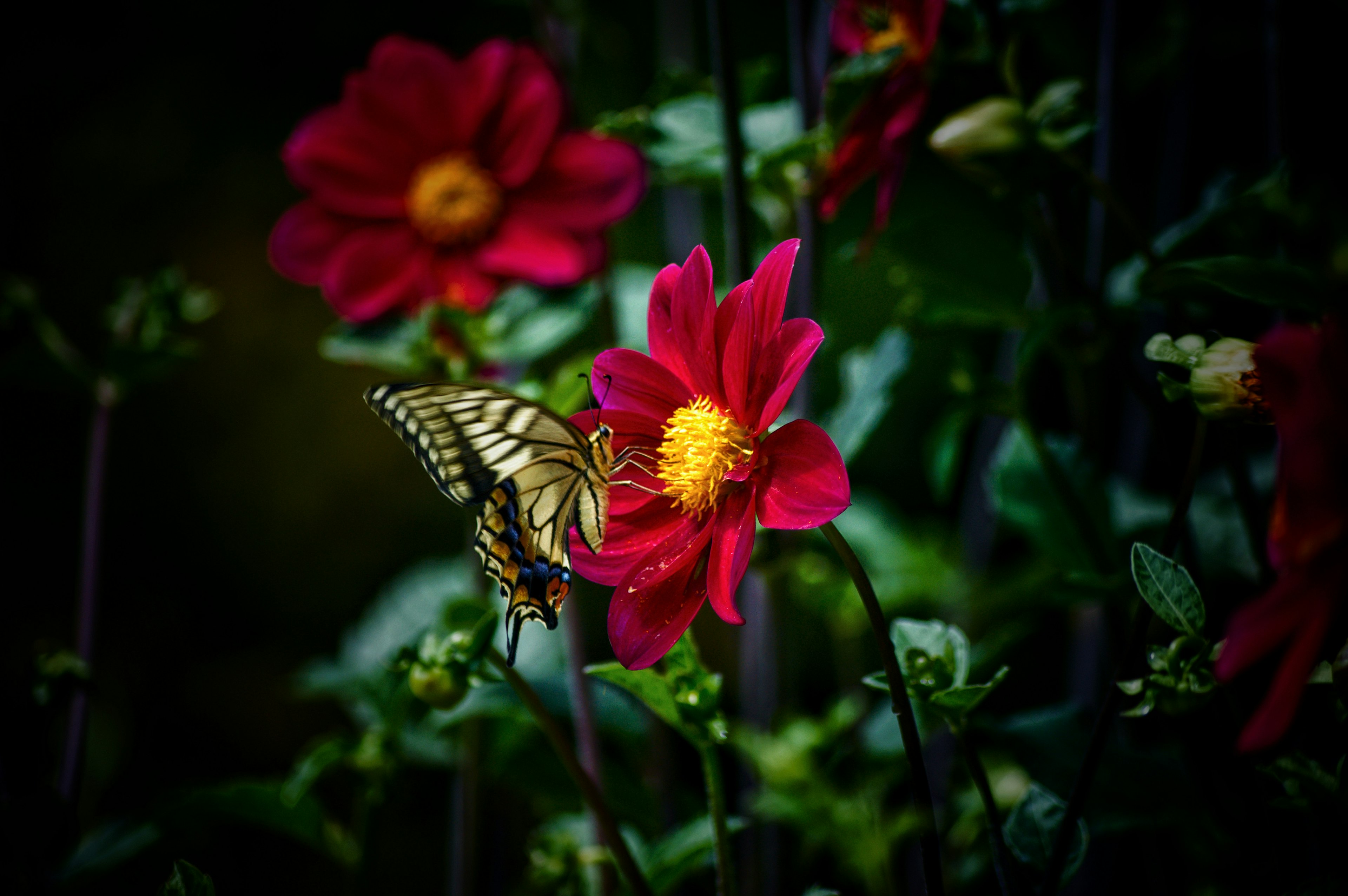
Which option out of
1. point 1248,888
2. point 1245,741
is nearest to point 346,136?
point 1245,741

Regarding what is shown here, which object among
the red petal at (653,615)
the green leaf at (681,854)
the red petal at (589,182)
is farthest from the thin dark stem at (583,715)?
the red petal at (589,182)

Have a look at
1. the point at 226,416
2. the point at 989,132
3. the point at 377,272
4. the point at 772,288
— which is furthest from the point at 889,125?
the point at 226,416

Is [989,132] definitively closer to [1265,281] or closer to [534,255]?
[1265,281]

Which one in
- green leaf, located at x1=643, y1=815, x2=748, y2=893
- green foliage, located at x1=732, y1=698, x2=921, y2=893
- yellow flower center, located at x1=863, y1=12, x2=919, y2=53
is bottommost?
green foliage, located at x1=732, y1=698, x2=921, y2=893

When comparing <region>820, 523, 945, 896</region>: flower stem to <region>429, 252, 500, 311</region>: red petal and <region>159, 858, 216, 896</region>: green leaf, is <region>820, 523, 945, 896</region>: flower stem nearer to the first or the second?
<region>159, 858, 216, 896</region>: green leaf

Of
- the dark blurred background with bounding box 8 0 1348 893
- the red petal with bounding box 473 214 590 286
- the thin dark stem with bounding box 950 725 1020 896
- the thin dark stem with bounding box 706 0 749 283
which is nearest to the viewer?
the thin dark stem with bounding box 950 725 1020 896

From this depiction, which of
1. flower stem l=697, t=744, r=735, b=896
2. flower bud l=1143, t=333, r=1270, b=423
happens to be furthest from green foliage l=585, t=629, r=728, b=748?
flower bud l=1143, t=333, r=1270, b=423
